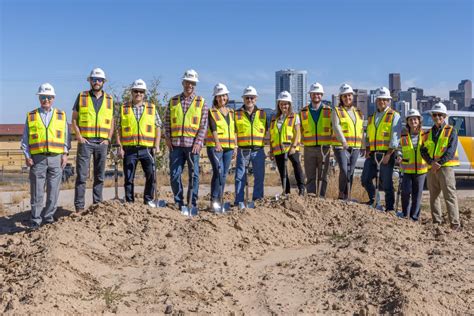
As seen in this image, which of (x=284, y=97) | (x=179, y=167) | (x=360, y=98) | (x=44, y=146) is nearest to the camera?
(x=44, y=146)

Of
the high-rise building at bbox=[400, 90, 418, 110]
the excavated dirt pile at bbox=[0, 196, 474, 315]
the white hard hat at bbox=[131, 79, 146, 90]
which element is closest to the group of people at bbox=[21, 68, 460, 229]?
the white hard hat at bbox=[131, 79, 146, 90]

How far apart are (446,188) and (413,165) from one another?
64 cm

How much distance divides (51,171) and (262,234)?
3.17m

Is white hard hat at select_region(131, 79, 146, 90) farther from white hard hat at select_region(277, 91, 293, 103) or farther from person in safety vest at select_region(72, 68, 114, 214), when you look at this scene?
white hard hat at select_region(277, 91, 293, 103)

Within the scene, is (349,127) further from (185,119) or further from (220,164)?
(185,119)

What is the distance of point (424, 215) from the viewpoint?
10.4 meters

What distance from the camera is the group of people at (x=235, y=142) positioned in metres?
8.45

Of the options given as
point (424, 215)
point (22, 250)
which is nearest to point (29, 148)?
point (22, 250)

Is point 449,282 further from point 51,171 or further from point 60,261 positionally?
point 51,171

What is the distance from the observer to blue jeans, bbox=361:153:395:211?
9289 millimetres

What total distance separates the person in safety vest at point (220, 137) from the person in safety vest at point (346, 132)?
5.39 ft

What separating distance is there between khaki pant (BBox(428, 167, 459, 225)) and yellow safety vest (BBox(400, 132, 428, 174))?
0.55 feet

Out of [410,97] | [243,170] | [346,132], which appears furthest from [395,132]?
[410,97]

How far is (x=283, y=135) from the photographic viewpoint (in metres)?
9.46
